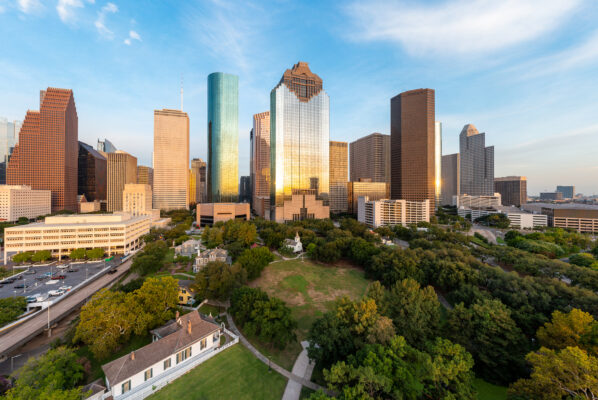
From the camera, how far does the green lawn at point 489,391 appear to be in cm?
2494

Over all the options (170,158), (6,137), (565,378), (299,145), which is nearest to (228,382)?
(565,378)

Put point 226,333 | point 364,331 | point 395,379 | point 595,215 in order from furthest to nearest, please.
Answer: point 595,215, point 226,333, point 364,331, point 395,379

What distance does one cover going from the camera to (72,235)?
70375 millimetres

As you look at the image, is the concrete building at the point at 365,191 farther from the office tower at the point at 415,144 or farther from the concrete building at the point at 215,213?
the concrete building at the point at 215,213

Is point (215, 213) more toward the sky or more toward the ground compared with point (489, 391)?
more toward the sky

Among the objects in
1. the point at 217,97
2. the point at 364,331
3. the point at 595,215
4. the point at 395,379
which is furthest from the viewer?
the point at 217,97

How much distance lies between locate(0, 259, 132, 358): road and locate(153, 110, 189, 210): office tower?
127438 mm

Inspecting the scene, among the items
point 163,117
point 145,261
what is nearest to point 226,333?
point 145,261

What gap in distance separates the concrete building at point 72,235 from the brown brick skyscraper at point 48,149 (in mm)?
94495

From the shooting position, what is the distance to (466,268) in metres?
44.2

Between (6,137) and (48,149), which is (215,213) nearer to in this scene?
(48,149)

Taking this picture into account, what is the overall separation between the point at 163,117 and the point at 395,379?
634ft

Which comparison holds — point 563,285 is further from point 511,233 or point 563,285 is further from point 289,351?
point 511,233

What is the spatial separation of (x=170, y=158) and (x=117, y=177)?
45371 millimetres
